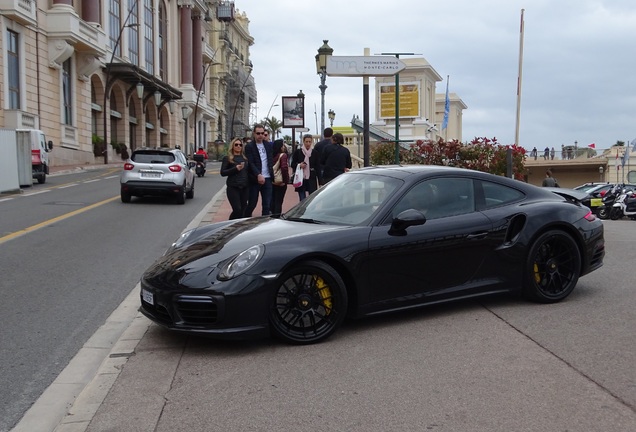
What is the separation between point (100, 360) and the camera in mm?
5039

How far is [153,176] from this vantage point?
61.1ft

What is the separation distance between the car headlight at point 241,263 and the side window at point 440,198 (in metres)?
1.28

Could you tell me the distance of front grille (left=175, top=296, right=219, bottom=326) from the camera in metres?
5.00

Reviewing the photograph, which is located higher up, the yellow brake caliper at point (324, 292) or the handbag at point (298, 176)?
the handbag at point (298, 176)

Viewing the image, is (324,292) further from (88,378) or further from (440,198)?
(88,378)

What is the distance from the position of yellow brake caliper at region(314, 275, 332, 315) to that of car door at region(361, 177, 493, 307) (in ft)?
1.22

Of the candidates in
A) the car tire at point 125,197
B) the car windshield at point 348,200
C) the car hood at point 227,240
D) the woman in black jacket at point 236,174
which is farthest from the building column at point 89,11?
the car hood at point 227,240

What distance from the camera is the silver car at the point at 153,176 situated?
18484 millimetres

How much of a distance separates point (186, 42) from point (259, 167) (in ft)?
205

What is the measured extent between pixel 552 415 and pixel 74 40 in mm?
40166

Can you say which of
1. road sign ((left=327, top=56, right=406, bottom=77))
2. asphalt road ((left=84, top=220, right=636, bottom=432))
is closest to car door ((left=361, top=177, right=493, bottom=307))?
asphalt road ((left=84, top=220, right=636, bottom=432))

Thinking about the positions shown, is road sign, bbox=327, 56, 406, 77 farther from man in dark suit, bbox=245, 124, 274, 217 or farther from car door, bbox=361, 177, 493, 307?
car door, bbox=361, 177, 493, 307

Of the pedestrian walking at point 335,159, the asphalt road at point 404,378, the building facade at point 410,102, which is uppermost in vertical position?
the building facade at point 410,102

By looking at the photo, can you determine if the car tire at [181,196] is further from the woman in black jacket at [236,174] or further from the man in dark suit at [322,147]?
the woman in black jacket at [236,174]
